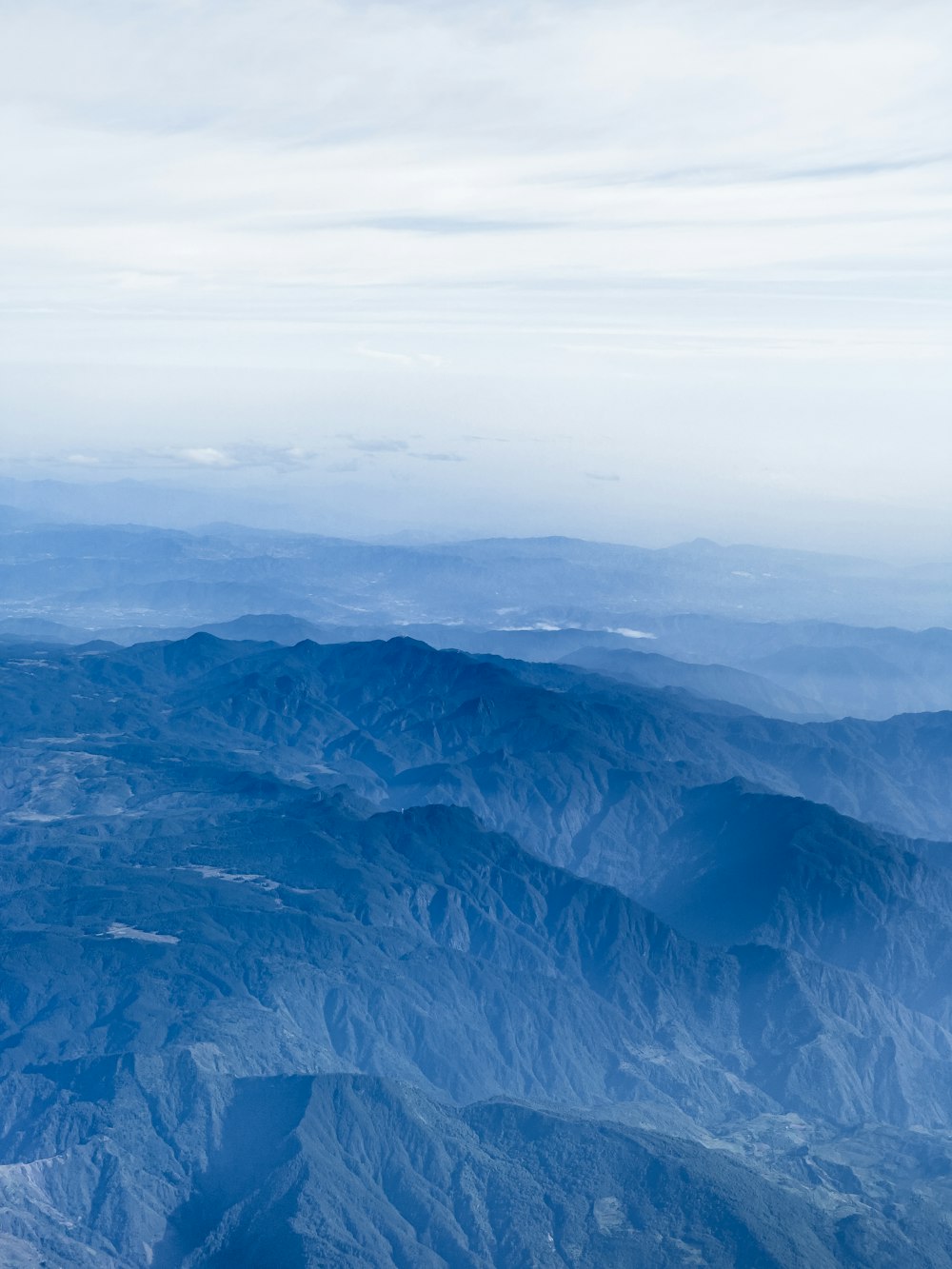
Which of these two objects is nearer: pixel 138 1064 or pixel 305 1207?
pixel 305 1207

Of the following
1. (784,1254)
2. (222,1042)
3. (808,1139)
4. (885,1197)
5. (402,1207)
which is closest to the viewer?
(784,1254)

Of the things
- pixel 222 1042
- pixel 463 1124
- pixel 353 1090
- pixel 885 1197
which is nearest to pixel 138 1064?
pixel 222 1042

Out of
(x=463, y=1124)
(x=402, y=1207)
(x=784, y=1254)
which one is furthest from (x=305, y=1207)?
(x=784, y=1254)

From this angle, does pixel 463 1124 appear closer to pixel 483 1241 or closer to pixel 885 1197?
pixel 483 1241

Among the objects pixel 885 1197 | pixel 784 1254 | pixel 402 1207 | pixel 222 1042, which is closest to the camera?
pixel 784 1254

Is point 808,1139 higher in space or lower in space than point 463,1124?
lower

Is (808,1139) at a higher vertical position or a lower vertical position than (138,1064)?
lower

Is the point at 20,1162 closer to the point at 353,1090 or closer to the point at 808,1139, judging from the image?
the point at 353,1090

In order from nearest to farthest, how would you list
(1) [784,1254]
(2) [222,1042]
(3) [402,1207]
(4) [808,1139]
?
(1) [784,1254], (3) [402,1207], (2) [222,1042], (4) [808,1139]

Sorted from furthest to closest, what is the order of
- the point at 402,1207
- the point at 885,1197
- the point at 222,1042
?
1. the point at 222,1042
2. the point at 885,1197
3. the point at 402,1207
